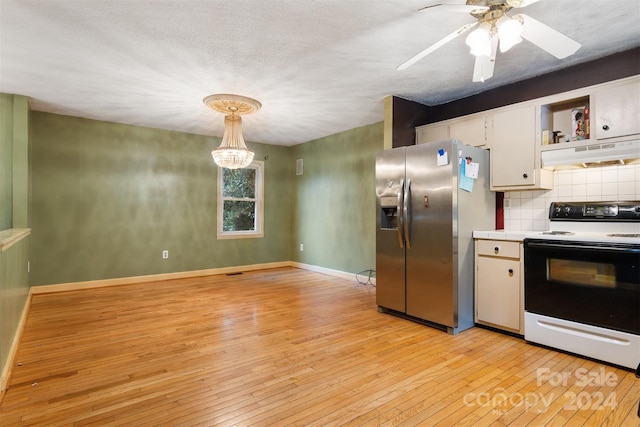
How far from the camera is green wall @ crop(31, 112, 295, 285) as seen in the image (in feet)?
14.5

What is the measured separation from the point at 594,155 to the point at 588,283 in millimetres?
969

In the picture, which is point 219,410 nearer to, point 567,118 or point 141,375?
point 141,375

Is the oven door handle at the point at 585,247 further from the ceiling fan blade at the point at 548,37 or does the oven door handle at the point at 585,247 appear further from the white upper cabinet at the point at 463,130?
the ceiling fan blade at the point at 548,37

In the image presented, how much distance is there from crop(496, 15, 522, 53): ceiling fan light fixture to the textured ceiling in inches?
13.6

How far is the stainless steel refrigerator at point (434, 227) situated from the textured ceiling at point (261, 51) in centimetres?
77

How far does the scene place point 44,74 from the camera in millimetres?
3188

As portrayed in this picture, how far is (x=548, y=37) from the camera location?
2006 millimetres

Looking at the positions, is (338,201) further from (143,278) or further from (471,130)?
(143,278)

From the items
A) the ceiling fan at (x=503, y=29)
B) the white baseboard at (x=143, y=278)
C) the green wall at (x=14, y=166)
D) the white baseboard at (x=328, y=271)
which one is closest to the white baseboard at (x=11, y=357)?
the green wall at (x=14, y=166)

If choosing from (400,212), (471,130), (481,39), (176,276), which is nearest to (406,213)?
(400,212)

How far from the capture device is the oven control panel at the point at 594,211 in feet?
8.45

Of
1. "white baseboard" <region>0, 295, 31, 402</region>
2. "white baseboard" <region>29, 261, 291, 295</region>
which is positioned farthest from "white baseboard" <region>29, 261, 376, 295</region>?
"white baseboard" <region>0, 295, 31, 402</region>

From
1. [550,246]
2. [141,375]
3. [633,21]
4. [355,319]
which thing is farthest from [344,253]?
[633,21]

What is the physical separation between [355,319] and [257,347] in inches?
42.1
